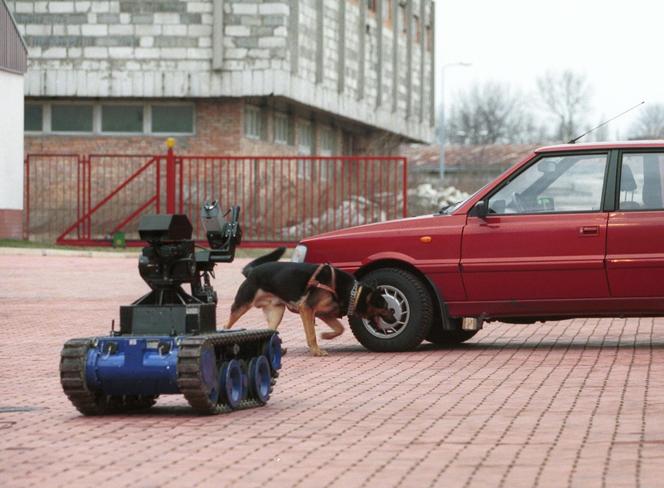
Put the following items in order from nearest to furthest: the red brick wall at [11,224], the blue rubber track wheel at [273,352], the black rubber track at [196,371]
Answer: the black rubber track at [196,371], the blue rubber track wheel at [273,352], the red brick wall at [11,224]

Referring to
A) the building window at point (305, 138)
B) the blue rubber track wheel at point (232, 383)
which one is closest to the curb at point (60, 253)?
the building window at point (305, 138)

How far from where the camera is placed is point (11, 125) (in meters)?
43.5

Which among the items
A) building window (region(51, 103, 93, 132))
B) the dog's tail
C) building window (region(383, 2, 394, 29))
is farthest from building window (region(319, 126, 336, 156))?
the dog's tail

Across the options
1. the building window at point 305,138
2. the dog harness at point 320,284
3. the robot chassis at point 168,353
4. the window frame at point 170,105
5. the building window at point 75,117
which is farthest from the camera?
the building window at point 305,138

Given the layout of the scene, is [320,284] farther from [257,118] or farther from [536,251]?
[257,118]

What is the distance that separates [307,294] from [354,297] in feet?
1.34

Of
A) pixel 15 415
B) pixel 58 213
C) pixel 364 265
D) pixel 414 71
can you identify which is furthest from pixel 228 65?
pixel 15 415

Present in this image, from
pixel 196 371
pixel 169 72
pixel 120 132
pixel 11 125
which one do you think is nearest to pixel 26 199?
pixel 11 125

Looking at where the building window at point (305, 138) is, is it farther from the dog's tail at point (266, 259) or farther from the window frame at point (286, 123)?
the dog's tail at point (266, 259)

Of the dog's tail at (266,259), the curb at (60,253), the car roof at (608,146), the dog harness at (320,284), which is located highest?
the car roof at (608,146)

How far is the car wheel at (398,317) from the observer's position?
50.9 feet

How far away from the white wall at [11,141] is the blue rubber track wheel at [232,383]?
107 feet

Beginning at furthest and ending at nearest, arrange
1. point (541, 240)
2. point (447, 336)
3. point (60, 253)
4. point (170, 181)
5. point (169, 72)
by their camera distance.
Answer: point (169, 72), point (170, 181), point (60, 253), point (447, 336), point (541, 240)

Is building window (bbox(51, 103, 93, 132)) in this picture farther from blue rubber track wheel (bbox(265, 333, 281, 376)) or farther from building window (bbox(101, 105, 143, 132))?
blue rubber track wheel (bbox(265, 333, 281, 376))
